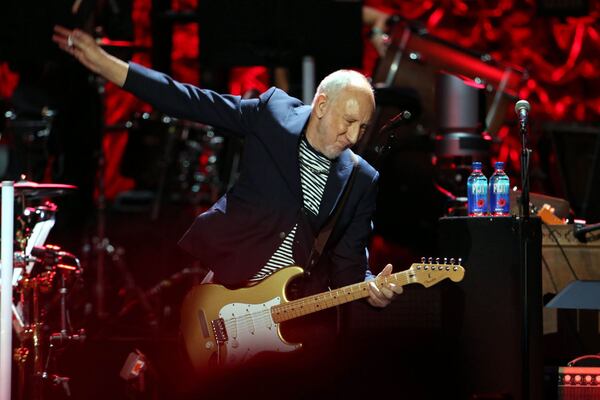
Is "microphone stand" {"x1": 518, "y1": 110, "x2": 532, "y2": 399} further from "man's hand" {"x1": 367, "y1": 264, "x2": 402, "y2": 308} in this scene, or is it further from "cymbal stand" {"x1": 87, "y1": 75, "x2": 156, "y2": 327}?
"cymbal stand" {"x1": 87, "y1": 75, "x2": 156, "y2": 327}

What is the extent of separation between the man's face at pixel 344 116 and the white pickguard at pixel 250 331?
87cm

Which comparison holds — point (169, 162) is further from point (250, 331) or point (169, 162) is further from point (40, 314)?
point (250, 331)

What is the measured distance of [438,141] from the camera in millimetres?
7207

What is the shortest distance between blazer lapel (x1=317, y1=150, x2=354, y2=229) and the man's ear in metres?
0.26

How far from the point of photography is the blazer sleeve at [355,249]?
5285mm

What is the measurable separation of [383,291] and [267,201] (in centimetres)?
79

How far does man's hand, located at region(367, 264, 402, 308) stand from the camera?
4910mm

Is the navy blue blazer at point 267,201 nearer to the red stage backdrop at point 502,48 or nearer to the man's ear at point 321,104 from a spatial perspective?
the man's ear at point 321,104

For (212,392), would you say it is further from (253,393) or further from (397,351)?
(397,351)

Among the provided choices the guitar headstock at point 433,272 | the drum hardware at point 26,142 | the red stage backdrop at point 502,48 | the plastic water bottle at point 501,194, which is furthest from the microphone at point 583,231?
the red stage backdrop at point 502,48

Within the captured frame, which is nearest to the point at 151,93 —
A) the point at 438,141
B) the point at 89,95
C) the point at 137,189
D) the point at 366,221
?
the point at 366,221

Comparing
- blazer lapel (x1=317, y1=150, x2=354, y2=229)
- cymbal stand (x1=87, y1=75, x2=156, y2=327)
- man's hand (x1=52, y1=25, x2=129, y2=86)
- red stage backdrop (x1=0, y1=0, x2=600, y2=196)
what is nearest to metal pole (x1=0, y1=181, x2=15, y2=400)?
man's hand (x1=52, y1=25, x2=129, y2=86)

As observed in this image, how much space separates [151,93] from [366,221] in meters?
1.36

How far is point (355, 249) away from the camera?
533 cm
